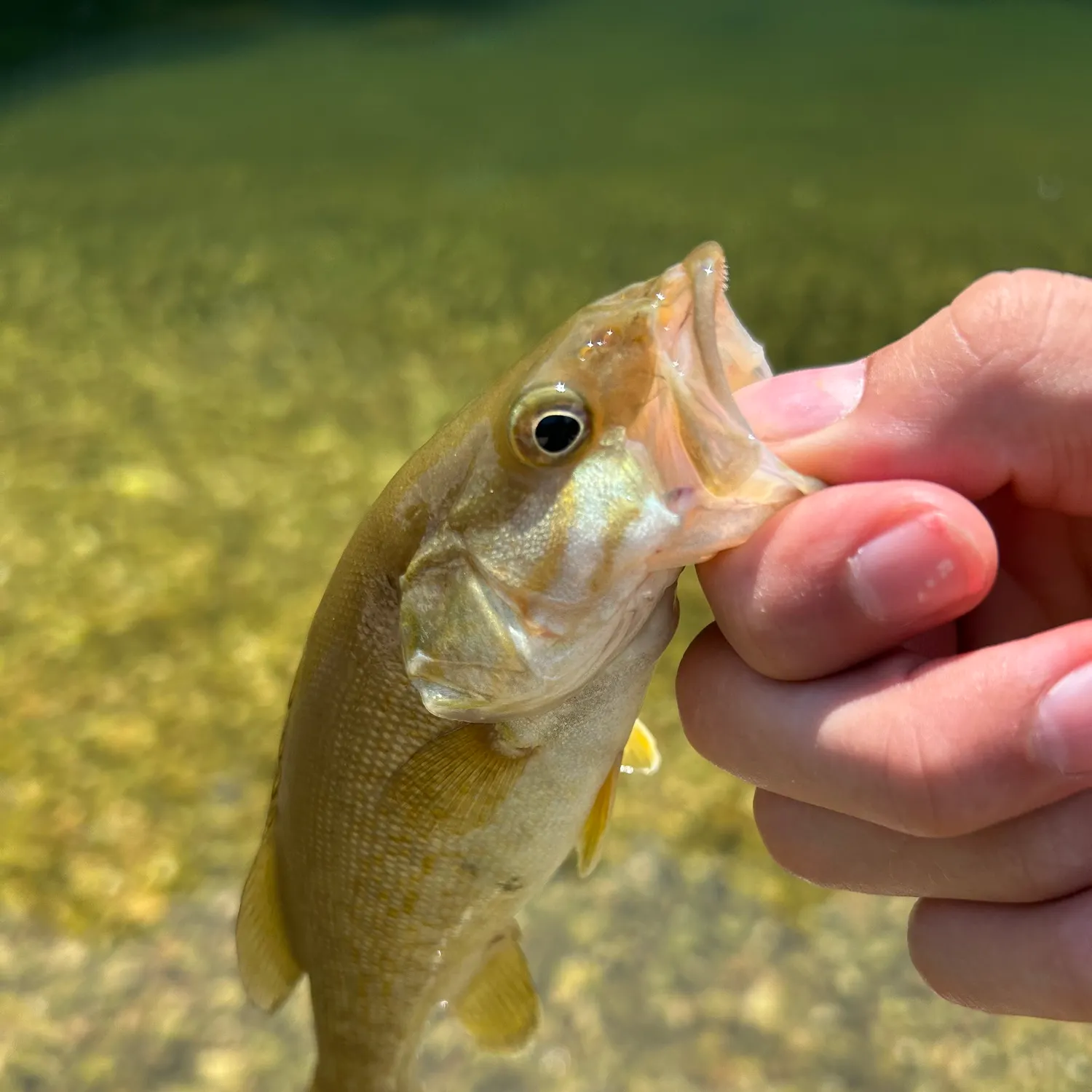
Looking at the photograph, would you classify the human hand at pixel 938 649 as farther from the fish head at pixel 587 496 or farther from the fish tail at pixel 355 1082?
the fish tail at pixel 355 1082

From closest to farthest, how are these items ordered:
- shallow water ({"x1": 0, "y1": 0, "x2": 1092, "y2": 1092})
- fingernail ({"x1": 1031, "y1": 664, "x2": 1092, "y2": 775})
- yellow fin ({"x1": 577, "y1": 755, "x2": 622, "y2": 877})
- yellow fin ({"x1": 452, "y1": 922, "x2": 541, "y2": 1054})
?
fingernail ({"x1": 1031, "y1": 664, "x2": 1092, "y2": 775}) < yellow fin ({"x1": 577, "y1": 755, "x2": 622, "y2": 877}) < yellow fin ({"x1": 452, "y1": 922, "x2": 541, "y2": 1054}) < shallow water ({"x1": 0, "y1": 0, "x2": 1092, "y2": 1092})

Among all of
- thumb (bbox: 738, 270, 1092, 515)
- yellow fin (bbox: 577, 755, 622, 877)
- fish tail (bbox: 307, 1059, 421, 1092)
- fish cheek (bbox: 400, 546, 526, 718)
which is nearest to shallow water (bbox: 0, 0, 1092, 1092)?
fish tail (bbox: 307, 1059, 421, 1092)

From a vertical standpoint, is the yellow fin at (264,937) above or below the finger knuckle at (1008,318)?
below

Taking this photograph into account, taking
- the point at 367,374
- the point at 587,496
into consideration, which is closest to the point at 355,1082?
the point at 587,496

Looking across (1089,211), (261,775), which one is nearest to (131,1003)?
(261,775)

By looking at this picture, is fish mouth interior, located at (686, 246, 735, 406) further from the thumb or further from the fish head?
the thumb

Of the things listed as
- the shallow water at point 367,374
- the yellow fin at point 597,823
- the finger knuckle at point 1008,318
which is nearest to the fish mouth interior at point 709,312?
the finger knuckle at point 1008,318

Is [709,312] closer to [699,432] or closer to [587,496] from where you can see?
[699,432]
